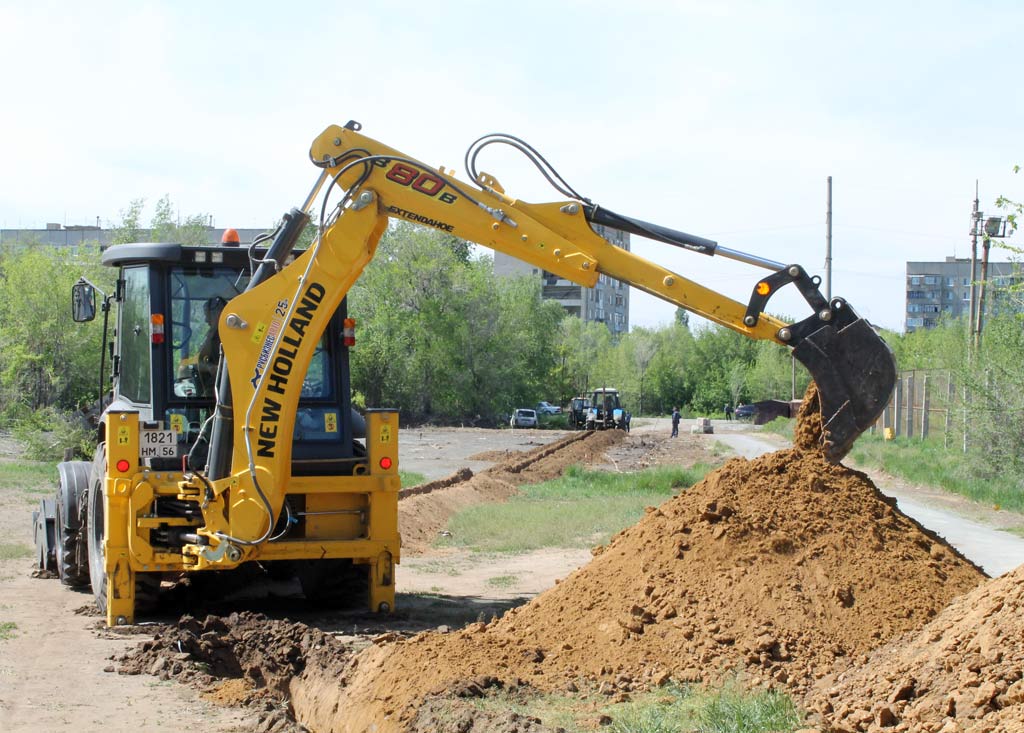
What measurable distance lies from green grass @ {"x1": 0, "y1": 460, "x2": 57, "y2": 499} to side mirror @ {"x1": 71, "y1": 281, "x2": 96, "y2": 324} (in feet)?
41.0

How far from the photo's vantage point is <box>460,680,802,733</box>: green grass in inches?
235

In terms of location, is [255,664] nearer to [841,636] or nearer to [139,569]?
[139,569]

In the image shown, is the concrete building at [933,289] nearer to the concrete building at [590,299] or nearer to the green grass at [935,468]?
the concrete building at [590,299]

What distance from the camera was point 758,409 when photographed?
74562 millimetres

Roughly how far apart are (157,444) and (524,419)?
53016 millimetres

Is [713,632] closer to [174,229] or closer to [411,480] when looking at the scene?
[411,480]

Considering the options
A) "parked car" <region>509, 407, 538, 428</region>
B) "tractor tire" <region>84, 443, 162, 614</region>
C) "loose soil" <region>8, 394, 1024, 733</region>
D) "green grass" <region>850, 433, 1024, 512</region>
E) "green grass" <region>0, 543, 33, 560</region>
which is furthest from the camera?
"parked car" <region>509, 407, 538, 428</region>

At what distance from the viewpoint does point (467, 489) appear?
22.5 metres

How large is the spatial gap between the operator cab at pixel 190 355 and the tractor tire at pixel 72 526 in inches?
55.1

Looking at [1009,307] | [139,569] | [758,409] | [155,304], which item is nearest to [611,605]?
[139,569]

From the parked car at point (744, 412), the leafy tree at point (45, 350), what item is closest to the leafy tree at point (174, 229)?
the leafy tree at point (45, 350)

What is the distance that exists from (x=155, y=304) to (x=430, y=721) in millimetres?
5307

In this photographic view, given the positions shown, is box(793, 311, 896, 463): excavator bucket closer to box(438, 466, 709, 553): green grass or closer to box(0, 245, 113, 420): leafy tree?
box(438, 466, 709, 553): green grass

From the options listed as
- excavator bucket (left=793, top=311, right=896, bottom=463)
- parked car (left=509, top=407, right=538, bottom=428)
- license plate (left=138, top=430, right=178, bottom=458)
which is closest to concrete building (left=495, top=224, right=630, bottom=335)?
parked car (left=509, top=407, right=538, bottom=428)
